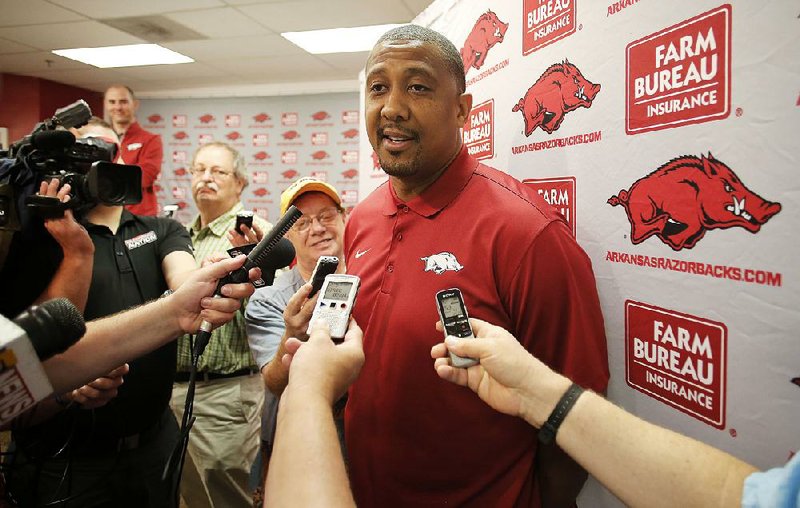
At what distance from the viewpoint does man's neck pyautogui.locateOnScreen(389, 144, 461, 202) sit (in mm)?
1223

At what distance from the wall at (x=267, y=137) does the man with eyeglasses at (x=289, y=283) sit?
13.6 feet

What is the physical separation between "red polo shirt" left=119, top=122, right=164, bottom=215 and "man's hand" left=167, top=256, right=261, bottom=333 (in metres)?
3.47

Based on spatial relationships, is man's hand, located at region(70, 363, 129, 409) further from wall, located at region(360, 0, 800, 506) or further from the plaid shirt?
wall, located at region(360, 0, 800, 506)

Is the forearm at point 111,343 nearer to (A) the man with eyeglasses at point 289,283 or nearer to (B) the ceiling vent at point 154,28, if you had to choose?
(A) the man with eyeglasses at point 289,283

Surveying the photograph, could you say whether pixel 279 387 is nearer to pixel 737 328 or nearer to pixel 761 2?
pixel 737 328

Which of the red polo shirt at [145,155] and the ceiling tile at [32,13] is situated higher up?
the ceiling tile at [32,13]

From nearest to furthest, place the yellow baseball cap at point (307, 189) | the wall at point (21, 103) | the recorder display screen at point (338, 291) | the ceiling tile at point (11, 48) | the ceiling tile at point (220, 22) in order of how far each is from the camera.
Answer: the recorder display screen at point (338, 291), the yellow baseball cap at point (307, 189), the ceiling tile at point (220, 22), the ceiling tile at point (11, 48), the wall at point (21, 103)

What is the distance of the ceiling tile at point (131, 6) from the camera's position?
3693mm

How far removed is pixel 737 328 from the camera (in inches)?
31.6

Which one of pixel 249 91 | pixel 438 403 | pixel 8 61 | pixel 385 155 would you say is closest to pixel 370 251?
pixel 385 155

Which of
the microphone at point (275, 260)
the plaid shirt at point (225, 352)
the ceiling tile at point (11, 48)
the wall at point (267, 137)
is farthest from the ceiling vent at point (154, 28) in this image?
the microphone at point (275, 260)

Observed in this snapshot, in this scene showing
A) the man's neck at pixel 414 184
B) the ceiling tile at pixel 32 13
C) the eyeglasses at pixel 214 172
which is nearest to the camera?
the man's neck at pixel 414 184

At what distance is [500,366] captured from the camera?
Answer: 78 cm

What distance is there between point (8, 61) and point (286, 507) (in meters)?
6.84
